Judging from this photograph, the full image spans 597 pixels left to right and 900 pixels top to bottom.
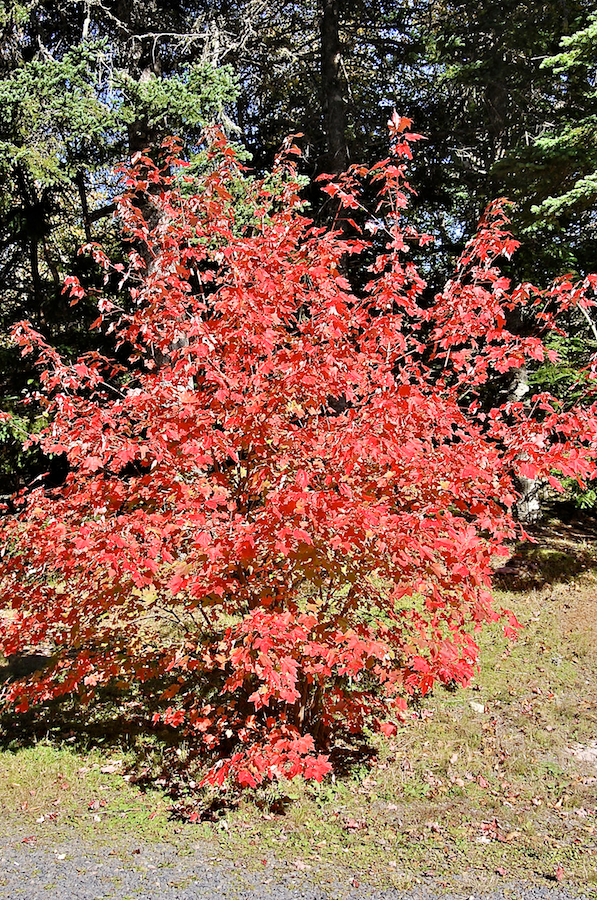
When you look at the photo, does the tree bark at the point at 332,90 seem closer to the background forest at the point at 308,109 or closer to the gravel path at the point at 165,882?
the background forest at the point at 308,109

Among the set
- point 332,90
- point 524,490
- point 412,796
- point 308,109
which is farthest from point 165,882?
point 308,109

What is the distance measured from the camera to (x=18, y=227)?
37.0 feet

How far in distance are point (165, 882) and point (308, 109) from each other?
11.4m

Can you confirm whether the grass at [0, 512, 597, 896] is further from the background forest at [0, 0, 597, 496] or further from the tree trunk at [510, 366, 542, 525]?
the background forest at [0, 0, 597, 496]

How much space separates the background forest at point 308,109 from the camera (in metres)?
7.86

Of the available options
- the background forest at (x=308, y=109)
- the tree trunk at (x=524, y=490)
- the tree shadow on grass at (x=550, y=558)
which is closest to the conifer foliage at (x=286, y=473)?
the background forest at (x=308, y=109)

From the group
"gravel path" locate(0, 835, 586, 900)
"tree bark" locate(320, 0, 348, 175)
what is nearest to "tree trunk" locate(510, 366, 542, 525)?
"tree bark" locate(320, 0, 348, 175)

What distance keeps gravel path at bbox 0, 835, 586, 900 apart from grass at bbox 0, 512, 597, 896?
4.0 inches

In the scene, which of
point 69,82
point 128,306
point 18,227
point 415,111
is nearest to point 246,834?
point 69,82

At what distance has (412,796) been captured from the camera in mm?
4422

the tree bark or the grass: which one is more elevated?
the tree bark

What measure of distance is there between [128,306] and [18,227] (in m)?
2.14

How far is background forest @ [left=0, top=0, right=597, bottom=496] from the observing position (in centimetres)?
786

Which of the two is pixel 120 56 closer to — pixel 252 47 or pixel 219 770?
pixel 252 47
